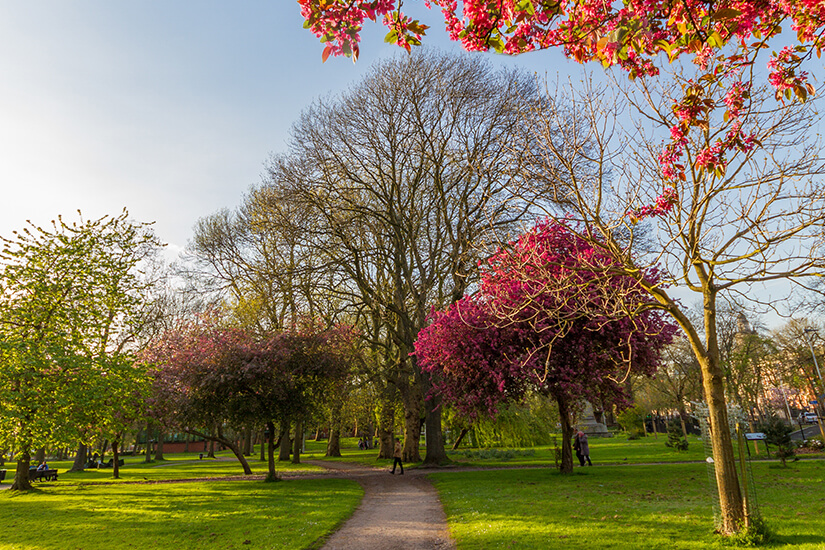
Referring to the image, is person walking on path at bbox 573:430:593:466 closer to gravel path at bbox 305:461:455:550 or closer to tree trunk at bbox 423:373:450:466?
tree trunk at bbox 423:373:450:466

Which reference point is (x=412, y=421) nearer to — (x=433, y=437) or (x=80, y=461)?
(x=433, y=437)

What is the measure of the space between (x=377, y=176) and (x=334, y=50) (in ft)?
65.6

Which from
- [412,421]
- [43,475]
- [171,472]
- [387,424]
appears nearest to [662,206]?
[412,421]

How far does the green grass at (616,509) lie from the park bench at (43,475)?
19.3m

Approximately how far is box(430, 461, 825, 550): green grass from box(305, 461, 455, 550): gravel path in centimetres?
38

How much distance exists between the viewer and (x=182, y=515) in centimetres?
1222

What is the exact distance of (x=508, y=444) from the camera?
3241 centimetres

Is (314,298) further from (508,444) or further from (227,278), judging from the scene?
(508,444)

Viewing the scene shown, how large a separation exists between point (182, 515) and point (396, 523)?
598 centimetres

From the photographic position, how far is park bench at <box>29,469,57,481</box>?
22.2 m

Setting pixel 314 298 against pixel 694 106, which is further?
pixel 314 298

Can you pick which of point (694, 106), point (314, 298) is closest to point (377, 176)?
point (314, 298)

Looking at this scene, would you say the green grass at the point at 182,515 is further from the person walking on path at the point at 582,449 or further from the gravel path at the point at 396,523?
the person walking on path at the point at 582,449

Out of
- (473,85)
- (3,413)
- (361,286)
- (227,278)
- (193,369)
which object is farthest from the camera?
(227,278)
